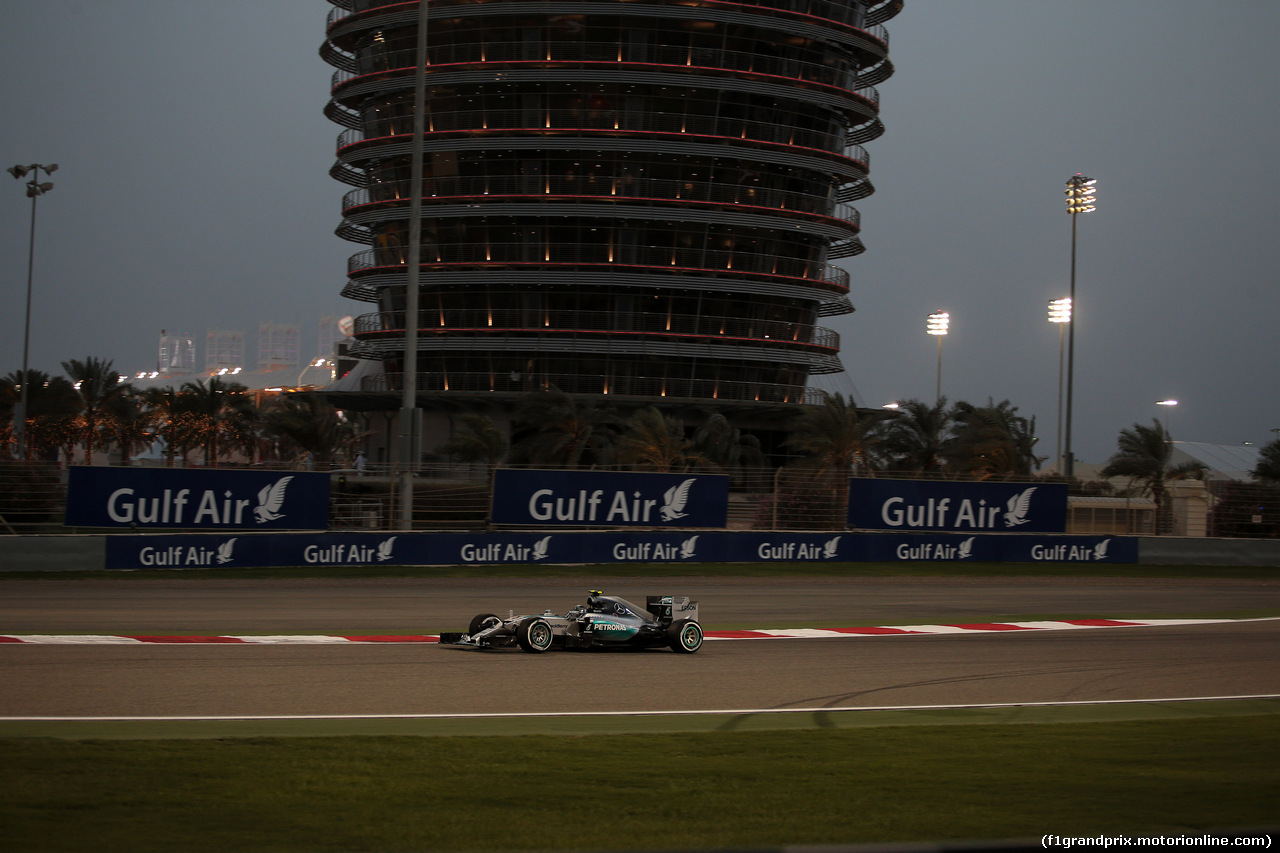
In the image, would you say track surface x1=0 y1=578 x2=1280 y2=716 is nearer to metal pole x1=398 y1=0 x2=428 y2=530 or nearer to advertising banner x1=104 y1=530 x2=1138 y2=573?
advertising banner x1=104 y1=530 x2=1138 y2=573

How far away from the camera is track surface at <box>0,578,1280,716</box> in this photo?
11797 mm

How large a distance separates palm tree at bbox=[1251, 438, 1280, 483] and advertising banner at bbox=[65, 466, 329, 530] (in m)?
39.5

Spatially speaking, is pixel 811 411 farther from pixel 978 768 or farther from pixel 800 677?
pixel 978 768

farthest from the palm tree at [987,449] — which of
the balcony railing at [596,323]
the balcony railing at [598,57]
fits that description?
the balcony railing at [598,57]

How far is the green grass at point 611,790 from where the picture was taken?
21.5ft

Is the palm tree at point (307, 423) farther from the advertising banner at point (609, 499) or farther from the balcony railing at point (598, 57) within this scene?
the advertising banner at point (609, 499)

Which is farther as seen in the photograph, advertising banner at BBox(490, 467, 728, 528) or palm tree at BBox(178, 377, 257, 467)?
palm tree at BBox(178, 377, 257, 467)

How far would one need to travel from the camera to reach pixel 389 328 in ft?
219

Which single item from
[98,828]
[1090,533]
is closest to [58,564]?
[98,828]

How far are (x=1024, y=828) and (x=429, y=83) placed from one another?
5933 cm

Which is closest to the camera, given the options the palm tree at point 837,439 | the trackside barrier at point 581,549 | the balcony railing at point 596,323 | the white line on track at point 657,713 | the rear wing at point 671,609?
the white line on track at point 657,713

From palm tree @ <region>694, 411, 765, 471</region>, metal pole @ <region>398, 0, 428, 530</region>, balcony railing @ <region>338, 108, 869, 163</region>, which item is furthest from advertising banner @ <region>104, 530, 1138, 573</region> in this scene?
balcony railing @ <region>338, 108, 869, 163</region>

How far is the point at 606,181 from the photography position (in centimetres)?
6147

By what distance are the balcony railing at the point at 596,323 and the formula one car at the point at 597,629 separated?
46202 mm
